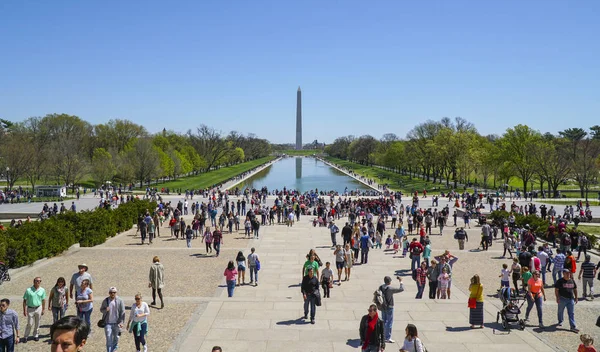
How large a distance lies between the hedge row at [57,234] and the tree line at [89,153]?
3553 cm

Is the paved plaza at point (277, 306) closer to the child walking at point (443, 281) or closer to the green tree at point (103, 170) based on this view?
the child walking at point (443, 281)

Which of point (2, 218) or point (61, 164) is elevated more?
point (61, 164)

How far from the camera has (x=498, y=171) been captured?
65375 mm

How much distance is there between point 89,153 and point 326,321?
279 ft

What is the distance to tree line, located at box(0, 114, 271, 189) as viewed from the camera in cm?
5850

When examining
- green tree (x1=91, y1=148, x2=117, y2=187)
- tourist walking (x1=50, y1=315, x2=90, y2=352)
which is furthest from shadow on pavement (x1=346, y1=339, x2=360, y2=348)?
green tree (x1=91, y1=148, x2=117, y2=187)

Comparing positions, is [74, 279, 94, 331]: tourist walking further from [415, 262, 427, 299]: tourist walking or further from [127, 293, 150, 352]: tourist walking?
[415, 262, 427, 299]: tourist walking

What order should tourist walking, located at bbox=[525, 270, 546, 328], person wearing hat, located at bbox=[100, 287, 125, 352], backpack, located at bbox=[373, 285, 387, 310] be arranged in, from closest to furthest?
person wearing hat, located at bbox=[100, 287, 125, 352] → backpack, located at bbox=[373, 285, 387, 310] → tourist walking, located at bbox=[525, 270, 546, 328]

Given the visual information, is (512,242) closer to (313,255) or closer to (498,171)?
(313,255)

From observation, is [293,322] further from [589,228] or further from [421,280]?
[589,228]

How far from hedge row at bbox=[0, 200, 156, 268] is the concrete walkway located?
9.42 m

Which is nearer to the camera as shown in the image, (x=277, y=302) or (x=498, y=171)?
(x=277, y=302)

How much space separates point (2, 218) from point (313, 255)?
35.4m

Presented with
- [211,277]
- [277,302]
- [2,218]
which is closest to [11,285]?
[211,277]
